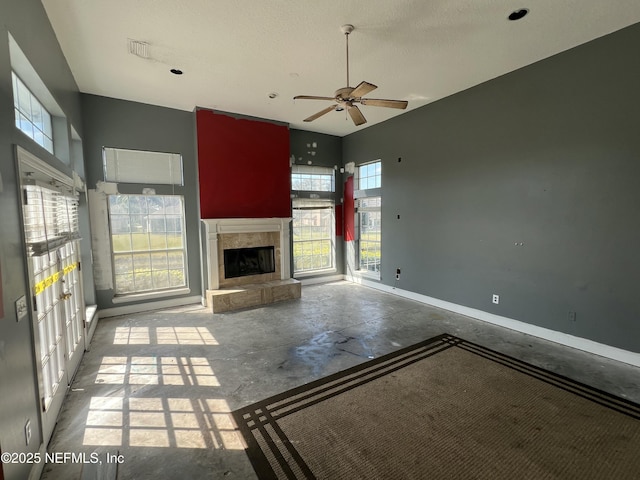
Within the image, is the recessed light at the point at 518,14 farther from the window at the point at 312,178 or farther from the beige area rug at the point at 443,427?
the window at the point at 312,178

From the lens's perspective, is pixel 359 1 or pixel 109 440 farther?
pixel 359 1

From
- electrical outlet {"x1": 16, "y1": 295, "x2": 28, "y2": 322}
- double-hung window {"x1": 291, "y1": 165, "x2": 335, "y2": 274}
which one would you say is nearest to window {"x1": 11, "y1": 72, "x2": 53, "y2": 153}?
electrical outlet {"x1": 16, "y1": 295, "x2": 28, "y2": 322}

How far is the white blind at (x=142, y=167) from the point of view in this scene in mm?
4559

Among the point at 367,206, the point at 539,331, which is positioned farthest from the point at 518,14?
the point at 367,206

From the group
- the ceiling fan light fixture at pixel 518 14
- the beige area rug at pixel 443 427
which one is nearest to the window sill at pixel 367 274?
the beige area rug at pixel 443 427

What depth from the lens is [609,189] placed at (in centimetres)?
311

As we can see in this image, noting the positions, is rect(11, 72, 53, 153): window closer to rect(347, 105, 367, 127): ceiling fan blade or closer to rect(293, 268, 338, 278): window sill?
rect(347, 105, 367, 127): ceiling fan blade

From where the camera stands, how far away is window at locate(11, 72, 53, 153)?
225cm

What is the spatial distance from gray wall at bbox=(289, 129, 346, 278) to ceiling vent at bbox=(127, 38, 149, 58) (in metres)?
3.17

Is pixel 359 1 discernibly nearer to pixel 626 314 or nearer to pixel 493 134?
pixel 493 134

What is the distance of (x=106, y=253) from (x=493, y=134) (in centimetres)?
599

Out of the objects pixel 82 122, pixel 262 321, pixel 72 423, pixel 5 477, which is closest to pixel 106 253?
pixel 82 122

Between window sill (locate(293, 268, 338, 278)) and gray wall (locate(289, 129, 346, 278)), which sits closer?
gray wall (locate(289, 129, 346, 278))

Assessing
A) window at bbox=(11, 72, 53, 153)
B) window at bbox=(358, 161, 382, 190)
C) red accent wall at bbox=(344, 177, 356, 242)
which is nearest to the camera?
window at bbox=(11, 72, 53, 153)
